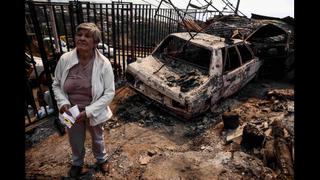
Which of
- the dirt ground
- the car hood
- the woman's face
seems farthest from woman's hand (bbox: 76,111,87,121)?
the car hood

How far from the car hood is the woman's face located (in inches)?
89.2

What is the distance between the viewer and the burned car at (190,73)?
471cm

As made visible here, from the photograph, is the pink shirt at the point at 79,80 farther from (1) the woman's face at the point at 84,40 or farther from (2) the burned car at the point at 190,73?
(2) the burned car at the point at 190,73

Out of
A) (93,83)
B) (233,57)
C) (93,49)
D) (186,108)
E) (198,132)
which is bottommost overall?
(198,132)

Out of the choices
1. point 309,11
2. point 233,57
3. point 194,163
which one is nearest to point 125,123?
point 194,163

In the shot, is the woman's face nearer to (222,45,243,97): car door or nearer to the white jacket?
the white jacket

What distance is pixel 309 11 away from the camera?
2.11ft

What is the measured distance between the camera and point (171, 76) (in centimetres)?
514

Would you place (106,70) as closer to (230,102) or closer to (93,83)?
(93,83)

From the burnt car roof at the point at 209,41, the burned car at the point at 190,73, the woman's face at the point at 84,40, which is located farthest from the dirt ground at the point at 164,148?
the woman's face at the point at 84,40

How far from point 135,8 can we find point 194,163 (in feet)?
15.5

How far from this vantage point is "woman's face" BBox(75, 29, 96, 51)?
8.73 ft

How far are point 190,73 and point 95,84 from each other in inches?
112

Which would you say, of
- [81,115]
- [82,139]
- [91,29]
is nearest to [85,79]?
[81,115]
